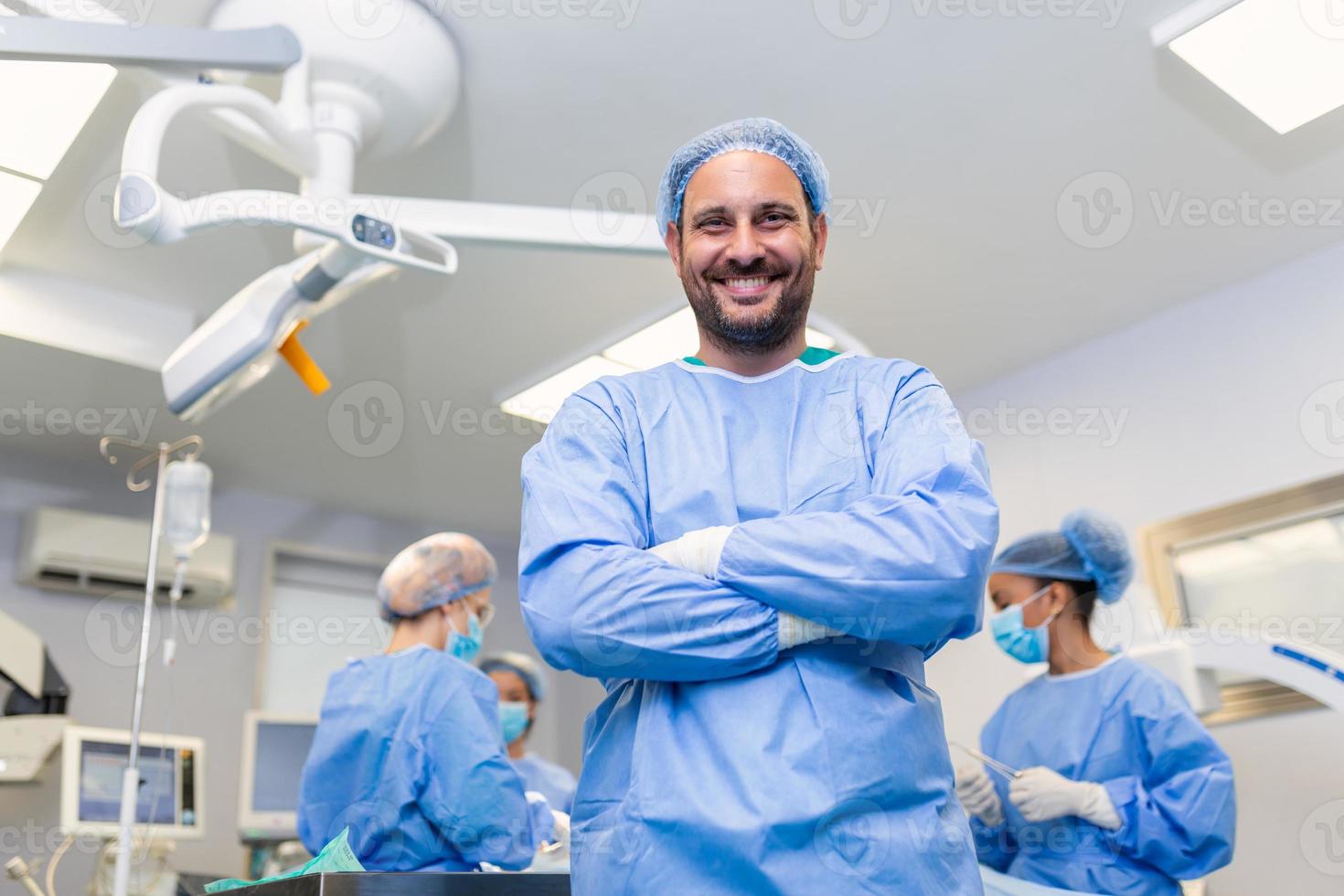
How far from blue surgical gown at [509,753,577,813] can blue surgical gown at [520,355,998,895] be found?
110 inches

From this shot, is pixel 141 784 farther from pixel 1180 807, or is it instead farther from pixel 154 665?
pixel 1180 807

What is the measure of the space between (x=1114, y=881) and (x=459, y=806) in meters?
1.33

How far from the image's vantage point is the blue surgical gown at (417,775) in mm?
2102

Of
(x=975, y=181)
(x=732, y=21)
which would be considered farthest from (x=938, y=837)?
(x=975, y=181)

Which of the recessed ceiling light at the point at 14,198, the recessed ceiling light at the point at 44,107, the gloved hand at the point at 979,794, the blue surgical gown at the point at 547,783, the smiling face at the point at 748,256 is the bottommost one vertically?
the gloved hand at the point at 979,794

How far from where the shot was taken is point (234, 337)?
88.4 inches

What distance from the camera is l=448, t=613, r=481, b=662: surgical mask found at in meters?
2.66

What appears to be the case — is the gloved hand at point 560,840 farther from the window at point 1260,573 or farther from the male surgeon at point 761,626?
the window at point 1260,573

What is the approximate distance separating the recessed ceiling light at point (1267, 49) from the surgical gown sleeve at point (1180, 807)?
1482 mm

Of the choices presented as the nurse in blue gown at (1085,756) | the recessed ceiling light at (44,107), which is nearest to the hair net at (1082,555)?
the nurse in blue gown at (1085,756)

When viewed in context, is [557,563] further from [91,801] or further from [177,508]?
[91,801]

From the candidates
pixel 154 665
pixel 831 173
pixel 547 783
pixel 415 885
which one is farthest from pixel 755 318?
pixel 154 665

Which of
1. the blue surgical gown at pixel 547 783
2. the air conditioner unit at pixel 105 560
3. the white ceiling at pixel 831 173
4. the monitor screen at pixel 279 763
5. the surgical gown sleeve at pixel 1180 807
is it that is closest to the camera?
the surgical gown sleeve at pixel 1180 807

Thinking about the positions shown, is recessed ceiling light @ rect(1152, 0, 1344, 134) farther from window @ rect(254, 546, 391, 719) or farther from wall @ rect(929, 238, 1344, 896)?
window @ rect(254, 546, 391, 719)
